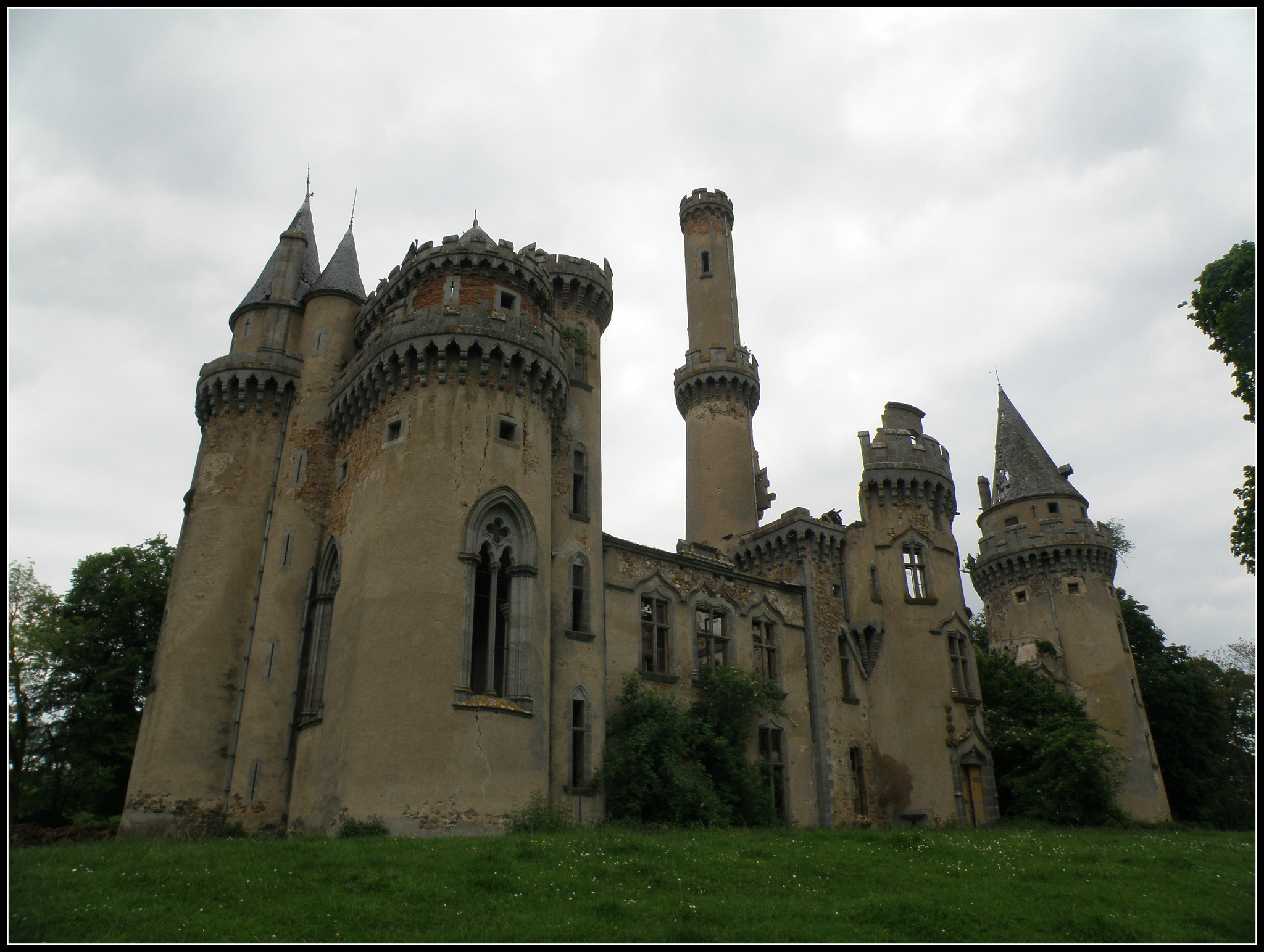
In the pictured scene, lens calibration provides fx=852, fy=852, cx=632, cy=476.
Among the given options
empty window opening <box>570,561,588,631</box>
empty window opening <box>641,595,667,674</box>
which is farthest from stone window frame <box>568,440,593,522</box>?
empty window opening <box>641,595,667,674</box>

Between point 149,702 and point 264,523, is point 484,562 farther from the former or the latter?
point 149,702

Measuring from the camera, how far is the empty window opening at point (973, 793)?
30.1 metres

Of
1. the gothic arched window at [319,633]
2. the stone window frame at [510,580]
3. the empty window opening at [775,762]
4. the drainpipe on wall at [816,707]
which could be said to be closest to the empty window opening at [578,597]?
the stone window frame at [510,580]

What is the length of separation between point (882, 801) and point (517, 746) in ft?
53.5

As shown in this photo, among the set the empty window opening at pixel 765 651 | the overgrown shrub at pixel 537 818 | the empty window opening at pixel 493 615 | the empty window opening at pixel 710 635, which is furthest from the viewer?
the empty window opening at pixel 765 651

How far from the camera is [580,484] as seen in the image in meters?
27.3

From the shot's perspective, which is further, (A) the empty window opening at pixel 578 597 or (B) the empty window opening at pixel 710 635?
(B) the empty window opening at pixel 710 635

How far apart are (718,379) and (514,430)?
1928 centimetres

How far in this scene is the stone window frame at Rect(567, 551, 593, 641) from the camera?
24672 mm

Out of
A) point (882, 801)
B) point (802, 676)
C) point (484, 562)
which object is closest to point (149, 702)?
point (484, 562)

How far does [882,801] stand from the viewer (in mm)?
30641

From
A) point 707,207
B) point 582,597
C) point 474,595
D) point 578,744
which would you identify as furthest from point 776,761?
point 707,207

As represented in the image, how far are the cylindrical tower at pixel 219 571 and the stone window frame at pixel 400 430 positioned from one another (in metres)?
5.90

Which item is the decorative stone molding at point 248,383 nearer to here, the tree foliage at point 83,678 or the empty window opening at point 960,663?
the tree foliage at point 83,678
